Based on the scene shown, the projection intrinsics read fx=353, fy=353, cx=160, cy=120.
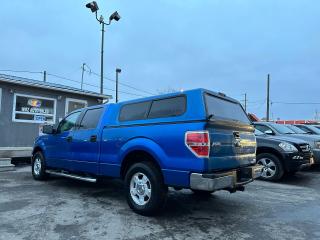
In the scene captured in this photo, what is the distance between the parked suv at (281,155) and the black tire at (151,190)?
16.0ft

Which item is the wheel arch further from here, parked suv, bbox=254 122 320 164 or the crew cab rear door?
parked suv, bbox=254 122 320 164

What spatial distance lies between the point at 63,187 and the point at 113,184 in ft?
3.96

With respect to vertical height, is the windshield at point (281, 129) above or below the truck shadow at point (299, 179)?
above

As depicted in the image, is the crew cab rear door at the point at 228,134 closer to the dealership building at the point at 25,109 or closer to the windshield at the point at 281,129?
the windshield at the point at 281,129

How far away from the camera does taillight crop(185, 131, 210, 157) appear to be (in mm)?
4938

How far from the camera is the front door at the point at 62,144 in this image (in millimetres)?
7785

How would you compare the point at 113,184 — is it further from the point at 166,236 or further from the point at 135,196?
the point at 166,236

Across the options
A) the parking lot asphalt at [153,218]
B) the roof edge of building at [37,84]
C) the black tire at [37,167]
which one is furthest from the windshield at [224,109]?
the roof edge of building at [37,84]

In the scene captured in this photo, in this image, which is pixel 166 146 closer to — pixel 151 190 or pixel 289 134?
pixel 151 190

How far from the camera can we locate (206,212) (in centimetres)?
612

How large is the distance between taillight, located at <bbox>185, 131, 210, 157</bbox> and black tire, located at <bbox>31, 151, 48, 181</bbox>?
5020 millimetres

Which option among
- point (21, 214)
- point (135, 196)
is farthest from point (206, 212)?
point (21, 214)

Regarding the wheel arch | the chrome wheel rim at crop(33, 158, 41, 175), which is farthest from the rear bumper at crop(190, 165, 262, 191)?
the chrome wheel rim at crop(33, 158, 41, 175)

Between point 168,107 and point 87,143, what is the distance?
2.20 m
